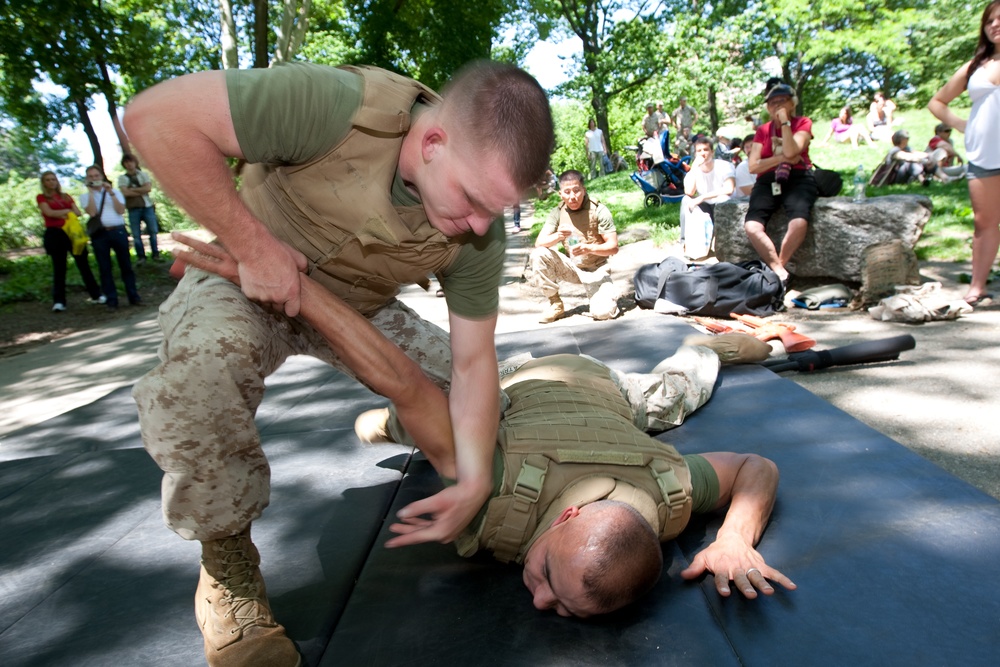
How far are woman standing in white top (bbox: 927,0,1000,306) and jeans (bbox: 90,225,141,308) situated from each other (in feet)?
23.9

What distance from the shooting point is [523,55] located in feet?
99.0

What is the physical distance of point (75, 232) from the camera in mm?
6969

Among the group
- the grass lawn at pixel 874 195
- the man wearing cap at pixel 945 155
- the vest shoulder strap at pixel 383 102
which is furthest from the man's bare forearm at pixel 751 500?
the man wearing cap at pixel 945 155

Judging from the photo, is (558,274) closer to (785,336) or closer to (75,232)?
(785,336)

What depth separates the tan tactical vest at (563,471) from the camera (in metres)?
1.69

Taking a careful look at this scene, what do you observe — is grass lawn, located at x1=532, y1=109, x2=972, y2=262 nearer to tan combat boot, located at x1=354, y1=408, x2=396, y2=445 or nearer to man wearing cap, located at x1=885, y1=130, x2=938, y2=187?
man wearing cap, located at x1=885, y1=130, x2=938, y2=187

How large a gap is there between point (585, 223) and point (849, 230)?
1.94m

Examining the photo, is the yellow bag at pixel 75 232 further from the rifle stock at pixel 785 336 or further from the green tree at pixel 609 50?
the green tree at pixel 609 50

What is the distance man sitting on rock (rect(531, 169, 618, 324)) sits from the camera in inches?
211

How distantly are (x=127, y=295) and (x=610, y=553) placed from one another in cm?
787

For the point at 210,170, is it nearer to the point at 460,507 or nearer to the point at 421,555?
the point at 460,507

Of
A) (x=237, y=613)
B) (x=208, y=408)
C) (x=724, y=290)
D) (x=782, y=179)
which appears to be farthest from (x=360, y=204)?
(x=782, y=179)

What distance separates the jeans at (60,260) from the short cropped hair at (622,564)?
7.27m

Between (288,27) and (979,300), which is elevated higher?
(288,27)
